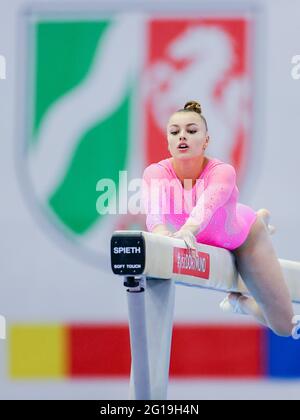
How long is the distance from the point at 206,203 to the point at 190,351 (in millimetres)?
2151

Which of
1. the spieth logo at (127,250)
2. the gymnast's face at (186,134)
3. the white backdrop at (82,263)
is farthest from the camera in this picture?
the white backdrop at (82,263)

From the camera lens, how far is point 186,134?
3.73 m

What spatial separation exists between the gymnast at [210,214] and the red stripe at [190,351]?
4.03 ft

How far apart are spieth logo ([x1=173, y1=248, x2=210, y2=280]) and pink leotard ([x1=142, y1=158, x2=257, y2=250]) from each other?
0.38 ft

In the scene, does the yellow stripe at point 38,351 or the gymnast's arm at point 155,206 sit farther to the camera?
the yellow stripe at point 38,351

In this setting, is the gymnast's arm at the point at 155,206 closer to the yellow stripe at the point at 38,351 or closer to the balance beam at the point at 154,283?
the balance beam at the point at 154,283

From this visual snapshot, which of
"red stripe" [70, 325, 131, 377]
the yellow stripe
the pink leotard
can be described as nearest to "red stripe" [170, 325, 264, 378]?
"red stripe" [70, 325, 131, 377]

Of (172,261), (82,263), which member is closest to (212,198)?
(172,261)

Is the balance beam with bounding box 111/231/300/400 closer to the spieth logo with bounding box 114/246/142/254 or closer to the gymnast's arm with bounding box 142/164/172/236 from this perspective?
the spieth logo with bounding box 114/246/142/254

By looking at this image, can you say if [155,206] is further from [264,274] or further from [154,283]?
[264,274]

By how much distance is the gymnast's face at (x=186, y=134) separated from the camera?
3.74 meters

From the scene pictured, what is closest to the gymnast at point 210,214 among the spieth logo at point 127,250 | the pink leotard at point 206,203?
the pink leotard at point 206,203

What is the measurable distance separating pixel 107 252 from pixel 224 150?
0.98m

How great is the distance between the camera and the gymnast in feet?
12.0
